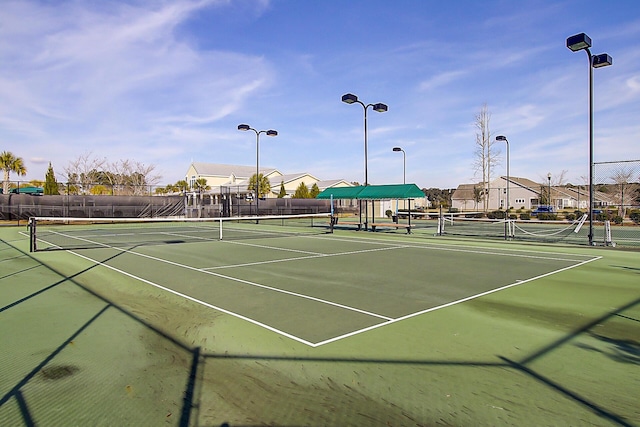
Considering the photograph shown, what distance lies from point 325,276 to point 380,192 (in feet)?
47.9

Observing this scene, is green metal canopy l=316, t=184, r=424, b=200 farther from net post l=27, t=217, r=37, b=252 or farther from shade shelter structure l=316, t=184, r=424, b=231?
net post l=27, t=217, r=37, b=252

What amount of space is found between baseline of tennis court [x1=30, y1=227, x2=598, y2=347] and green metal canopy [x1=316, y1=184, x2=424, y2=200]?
585 cm

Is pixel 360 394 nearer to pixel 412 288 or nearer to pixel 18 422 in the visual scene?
pixel 18 422

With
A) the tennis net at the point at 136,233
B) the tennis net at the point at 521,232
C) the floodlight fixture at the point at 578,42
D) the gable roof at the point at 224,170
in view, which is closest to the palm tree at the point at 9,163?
the tennis net at the point at 136,233

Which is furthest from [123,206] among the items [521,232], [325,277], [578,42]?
[578,42]

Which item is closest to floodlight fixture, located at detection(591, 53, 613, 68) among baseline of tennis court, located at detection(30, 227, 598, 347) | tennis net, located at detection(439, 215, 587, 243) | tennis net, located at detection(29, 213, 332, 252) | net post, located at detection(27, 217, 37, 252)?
tennis net, located at detection(439, 215, 587, 243)

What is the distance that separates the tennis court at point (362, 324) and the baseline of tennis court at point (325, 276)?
0.05 metres

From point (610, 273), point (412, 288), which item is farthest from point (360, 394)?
point (610, 273)

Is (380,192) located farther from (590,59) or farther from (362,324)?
(362,324)

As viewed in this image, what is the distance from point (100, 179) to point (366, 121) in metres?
62.8

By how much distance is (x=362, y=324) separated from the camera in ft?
20.1

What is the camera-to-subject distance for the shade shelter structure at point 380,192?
22.8 meters

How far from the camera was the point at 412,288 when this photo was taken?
8.79 m

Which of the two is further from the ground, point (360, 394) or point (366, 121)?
point (366, 121)
